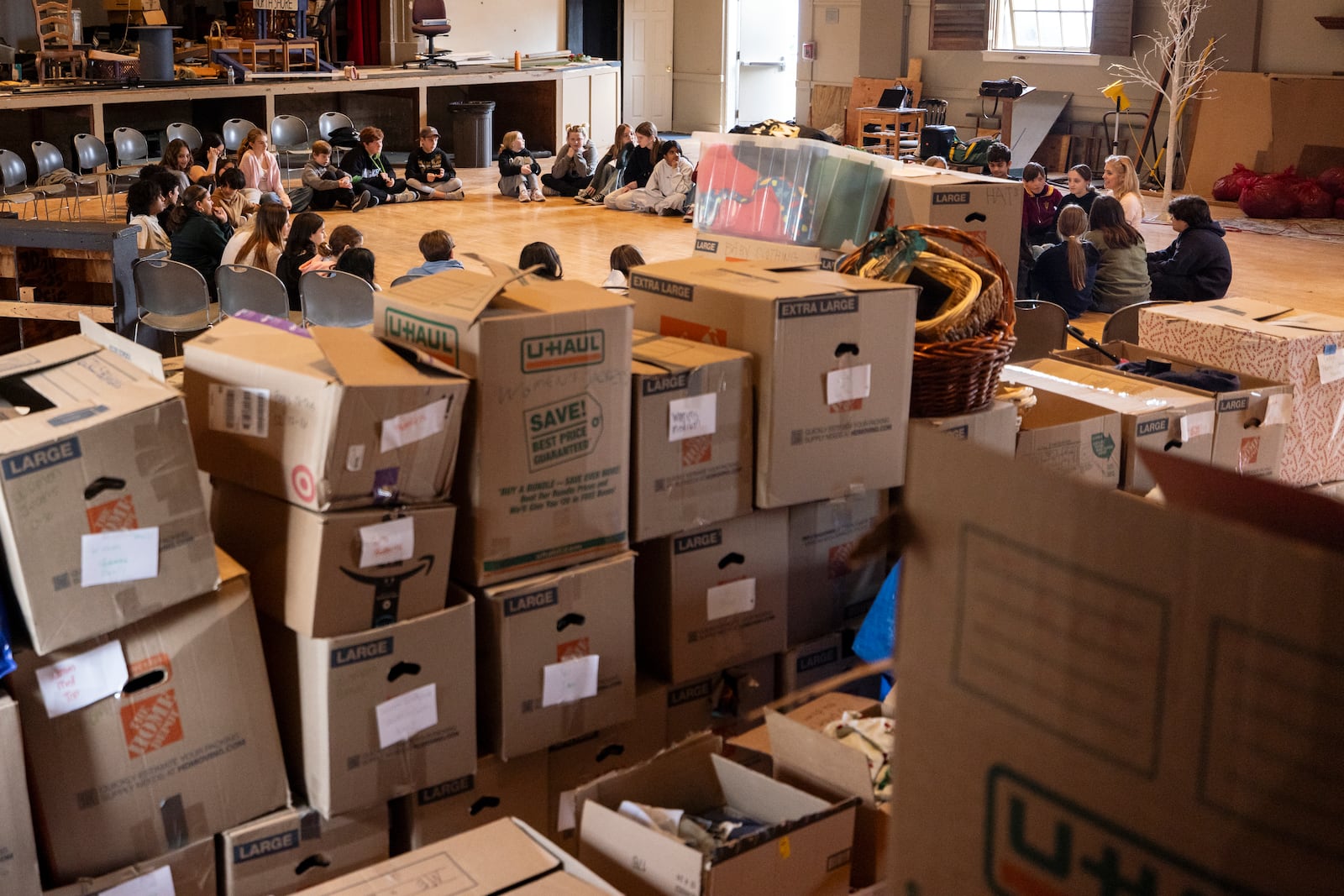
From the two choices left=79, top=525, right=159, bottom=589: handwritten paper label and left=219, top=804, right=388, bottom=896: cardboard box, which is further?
left=219, top=804, right=388, bottom=896: cardboard box

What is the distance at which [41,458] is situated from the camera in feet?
6.79

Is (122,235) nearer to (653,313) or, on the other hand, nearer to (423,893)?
(653,313)

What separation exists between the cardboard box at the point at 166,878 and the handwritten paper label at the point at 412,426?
81cm

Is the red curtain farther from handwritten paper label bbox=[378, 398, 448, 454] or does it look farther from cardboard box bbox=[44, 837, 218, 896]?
cardboard box bbox=[44, 837, 218, 896]

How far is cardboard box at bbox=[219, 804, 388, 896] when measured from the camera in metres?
2.44

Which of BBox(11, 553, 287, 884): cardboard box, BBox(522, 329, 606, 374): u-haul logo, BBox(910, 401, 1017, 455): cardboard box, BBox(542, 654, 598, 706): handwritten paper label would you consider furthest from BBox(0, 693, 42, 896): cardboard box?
BBox(910, 401, 1017, 455): cardboard box

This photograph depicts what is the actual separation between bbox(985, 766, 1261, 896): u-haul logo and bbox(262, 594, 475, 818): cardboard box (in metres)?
1.71

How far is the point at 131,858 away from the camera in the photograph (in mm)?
2324

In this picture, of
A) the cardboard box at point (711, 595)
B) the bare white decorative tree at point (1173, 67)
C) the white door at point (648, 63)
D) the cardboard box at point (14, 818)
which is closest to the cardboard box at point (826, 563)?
the cardboard box at point (711, 595)

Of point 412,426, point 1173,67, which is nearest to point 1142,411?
point 412,426

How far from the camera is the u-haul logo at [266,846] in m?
2.43

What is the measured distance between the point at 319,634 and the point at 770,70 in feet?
55.8

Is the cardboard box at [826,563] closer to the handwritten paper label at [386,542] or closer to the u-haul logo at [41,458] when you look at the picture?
the handwritten paper label at [386,542]

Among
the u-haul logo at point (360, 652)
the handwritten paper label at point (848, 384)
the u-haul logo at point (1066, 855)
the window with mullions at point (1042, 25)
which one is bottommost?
the u-haul logo at point (360, 652)
